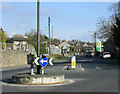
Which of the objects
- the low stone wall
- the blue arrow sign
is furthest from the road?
A: the low stone wall

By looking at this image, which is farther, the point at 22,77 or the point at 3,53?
the point at 3,53

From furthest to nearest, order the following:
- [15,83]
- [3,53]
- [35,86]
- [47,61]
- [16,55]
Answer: [16,55]
[3,53]
[47,61]
[15,83]
[35,86]

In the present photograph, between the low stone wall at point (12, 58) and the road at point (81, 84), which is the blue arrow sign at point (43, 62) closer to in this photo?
the road at point (81, 84)

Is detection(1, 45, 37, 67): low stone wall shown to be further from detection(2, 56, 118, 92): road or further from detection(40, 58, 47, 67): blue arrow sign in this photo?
detection(40, 58, 47, 67): blue arrow sign

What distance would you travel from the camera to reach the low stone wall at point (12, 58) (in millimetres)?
33263

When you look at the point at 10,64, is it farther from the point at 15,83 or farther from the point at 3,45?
the point at 15,83

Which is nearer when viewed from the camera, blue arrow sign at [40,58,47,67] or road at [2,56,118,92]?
road at [2,56,118,92]

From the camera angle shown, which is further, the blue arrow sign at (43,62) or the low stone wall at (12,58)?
the low stone wall at (12,58)

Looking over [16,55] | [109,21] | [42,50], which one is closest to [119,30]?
[16,55]

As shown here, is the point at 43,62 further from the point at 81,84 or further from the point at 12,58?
the point at 12,58

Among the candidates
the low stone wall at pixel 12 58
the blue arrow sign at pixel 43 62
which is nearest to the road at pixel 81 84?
the blue arrow sign at pixel 43 62

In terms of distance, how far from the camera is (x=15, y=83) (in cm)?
1461

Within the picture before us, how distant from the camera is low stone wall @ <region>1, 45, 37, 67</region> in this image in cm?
3326

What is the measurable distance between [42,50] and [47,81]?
4297 centimetres
